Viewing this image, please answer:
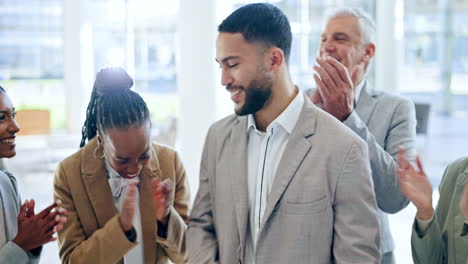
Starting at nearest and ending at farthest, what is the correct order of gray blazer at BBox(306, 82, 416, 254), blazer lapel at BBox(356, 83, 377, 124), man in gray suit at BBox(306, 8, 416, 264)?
1. man in gray suit at BBox(306, 8, 416, 264)
2. gray blazer at BBox(306, 82, 416, 254)
3. blazer lapel at BBox(356, 83, 377, 124)

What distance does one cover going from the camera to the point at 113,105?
1.57 m

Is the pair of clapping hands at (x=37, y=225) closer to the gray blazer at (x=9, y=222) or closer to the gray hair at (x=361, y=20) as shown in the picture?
the gray blazer at (x=9, y=222)

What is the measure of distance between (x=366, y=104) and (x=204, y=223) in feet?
2.92

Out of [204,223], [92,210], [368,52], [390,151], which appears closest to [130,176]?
[92,210]

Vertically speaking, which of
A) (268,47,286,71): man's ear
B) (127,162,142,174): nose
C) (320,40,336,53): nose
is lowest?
(127,162,142,174): nose

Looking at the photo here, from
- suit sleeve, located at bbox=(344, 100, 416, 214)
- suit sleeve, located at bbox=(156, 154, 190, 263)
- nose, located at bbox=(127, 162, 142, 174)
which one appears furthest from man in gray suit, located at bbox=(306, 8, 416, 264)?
nose, located at bbox=(127, 162, 142, 174)

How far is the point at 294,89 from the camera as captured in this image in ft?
5.66

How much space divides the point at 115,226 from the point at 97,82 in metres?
0.43

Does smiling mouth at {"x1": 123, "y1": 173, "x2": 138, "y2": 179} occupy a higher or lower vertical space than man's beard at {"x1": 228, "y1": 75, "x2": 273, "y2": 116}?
lower

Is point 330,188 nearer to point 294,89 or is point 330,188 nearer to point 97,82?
point 294,89

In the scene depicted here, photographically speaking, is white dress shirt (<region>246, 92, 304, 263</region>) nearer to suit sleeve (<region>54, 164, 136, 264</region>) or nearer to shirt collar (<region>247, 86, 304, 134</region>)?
shirt collar (<region>247, 86, 304, 134</region>)

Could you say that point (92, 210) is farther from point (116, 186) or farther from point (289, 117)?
point (289, 117)

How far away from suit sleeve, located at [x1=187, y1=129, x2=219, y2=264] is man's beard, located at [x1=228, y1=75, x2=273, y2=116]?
214 mm

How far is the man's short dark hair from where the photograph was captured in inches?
63.5
